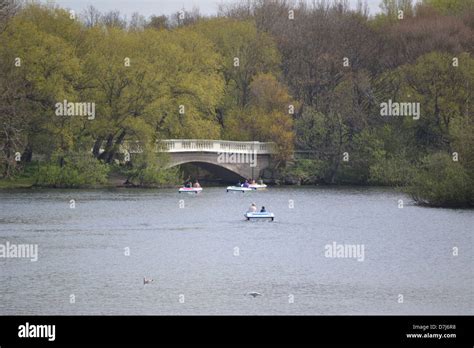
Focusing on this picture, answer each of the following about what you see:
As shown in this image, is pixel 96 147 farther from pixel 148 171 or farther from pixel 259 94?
pixel 259 94

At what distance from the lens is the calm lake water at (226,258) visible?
36594 mm

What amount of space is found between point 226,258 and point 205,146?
3630 cm

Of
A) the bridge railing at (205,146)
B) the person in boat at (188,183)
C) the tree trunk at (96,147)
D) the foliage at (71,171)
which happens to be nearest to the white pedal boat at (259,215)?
the person in boat at (188,183)

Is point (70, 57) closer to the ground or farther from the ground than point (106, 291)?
farther from the ground

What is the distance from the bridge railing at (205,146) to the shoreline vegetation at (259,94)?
2.14 feet

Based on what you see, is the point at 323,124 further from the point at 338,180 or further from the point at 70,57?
the point at 70,57

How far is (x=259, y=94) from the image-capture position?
88.7 m

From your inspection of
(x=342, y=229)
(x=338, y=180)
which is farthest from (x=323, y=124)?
(x=342, y=229)

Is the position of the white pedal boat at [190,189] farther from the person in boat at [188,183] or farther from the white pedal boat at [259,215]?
the white pedal boat at [259,215]

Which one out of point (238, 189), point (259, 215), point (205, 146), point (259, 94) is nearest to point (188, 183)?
point (205, 146)

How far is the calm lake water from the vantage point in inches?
1441

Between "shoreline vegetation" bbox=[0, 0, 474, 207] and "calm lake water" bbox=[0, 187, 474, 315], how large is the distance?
572cm

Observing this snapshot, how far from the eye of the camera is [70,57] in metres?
75.9
